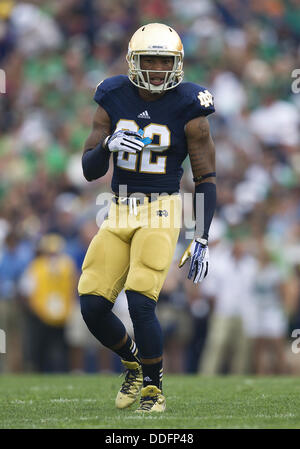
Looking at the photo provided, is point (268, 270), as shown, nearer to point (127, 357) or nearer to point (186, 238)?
point (186, 238)

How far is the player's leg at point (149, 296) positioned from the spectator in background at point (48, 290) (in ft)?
12.4

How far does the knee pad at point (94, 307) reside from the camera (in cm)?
479

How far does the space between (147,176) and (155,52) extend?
2.16 feet

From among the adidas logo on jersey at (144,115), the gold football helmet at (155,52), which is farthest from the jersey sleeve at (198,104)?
the adidas logo on jersey at (144,115)

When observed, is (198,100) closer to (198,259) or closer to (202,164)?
(202,164)

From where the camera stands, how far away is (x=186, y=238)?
861cm

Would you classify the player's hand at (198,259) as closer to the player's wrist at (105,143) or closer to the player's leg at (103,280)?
the player's leg at (103,280)

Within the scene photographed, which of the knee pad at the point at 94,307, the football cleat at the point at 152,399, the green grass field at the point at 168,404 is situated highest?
the knee pad at the point at 94,307

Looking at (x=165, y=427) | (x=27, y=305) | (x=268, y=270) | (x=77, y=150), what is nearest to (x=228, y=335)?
(x=268, y=270)

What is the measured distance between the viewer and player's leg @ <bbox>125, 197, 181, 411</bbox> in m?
4.61

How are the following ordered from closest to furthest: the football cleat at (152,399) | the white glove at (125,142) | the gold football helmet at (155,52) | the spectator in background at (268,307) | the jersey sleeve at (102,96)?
1. the white glove at (125,142)
2. the football cleat at (152,399)
3. the gold football helmet at (155,52)
4. the jersey sleeve at (102,96)
5. the spectator in background at (268,307)

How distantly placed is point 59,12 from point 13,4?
61 centimetres

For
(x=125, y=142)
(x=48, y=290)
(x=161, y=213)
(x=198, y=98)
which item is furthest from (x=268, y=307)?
(x=125, y=142)

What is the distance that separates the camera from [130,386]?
5.00 meters
